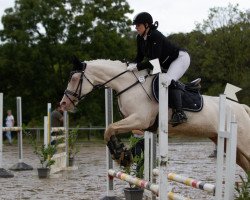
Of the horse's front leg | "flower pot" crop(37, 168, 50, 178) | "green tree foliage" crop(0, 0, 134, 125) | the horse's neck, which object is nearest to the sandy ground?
"flower pot" crop(37, 168, 50, 178)

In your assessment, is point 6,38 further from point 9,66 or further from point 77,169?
point 77,169

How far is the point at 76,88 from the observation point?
647 cm

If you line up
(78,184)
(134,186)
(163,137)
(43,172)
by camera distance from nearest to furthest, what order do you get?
(163,137), (134,186), (78,184), (43,172)

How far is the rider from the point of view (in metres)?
6.14

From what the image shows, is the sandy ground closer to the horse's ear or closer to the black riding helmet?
the horse's ear

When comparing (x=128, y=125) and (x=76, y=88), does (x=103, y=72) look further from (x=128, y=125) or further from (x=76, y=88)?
(x=128, y=125)

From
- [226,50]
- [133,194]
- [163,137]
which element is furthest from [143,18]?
[226,50]

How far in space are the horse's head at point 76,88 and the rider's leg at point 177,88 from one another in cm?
93

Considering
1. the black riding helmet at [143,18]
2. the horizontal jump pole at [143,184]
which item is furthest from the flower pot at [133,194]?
the black riding helmet at [143,18]

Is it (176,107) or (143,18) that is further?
(143,18)

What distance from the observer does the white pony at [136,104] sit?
20.0 ft

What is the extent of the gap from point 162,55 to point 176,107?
61 centimetres

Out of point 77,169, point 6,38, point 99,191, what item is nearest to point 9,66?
point 6,38

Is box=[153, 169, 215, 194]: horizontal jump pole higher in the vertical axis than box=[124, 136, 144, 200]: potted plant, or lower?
higher
